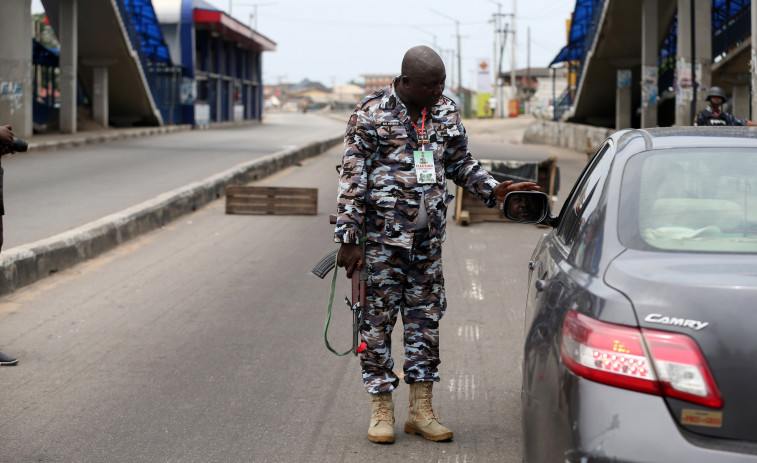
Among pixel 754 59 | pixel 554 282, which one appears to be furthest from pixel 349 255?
pixel 754 59

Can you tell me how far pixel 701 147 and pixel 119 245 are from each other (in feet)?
29.0

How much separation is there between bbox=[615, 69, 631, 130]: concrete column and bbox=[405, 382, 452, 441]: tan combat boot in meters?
30.5

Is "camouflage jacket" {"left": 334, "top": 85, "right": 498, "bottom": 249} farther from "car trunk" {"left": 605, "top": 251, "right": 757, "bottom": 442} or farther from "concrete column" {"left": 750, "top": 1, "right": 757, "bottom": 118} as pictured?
"concrete column" {"left": 750, "top": 1, "right": 757, "bottom": 118}

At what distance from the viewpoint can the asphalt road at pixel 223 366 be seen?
4.57 metres

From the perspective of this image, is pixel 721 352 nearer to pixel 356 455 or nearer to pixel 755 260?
pixel 755 260

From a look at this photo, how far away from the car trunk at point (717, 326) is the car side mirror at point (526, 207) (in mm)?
1462

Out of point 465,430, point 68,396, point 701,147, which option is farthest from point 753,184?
point 68,396

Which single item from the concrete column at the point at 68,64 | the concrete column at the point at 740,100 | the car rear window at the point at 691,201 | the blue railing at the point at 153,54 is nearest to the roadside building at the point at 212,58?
the blue railing at the point at 153,54

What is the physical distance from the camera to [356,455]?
4.44 metres

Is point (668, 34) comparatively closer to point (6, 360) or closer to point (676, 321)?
point (6, 360)

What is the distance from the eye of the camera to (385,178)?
4.41m

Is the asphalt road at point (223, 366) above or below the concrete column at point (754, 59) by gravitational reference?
below

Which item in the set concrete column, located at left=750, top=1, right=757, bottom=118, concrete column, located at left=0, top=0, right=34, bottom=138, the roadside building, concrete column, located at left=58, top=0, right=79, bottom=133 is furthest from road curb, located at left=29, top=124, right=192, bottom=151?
concrete column, located at left=750, top=1, right=757, bottom=118

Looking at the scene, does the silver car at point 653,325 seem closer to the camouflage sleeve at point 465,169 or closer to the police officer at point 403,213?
the police officer at point 403,213
